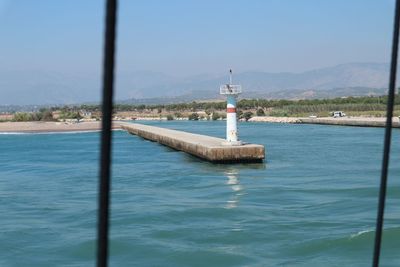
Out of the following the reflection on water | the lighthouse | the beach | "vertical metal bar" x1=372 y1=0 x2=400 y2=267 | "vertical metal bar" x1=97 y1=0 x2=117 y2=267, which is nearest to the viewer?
"vertical metal bar" x1=97 y1=0 x2=117 y2=267

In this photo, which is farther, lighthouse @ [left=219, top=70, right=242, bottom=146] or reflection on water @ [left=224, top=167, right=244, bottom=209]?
lighthouse @ [left=219, top=70, right=242, bottom=146]

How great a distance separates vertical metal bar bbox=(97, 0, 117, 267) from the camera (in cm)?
76

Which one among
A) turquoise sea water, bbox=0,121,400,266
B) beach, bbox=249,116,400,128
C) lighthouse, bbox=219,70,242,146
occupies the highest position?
lighthouse, bbox=219,70,242,146

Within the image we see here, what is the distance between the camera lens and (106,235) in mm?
765

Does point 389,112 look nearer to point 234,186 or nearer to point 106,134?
point 106,134

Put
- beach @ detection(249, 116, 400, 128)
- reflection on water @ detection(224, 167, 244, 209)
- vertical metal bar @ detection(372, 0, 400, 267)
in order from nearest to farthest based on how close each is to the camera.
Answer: vertical metal bar @ detection(372, 0, 400, 267) < reflection on water @ detection(224, 167, 244, 209) < beach @ detection(249, 116, 400, 128)

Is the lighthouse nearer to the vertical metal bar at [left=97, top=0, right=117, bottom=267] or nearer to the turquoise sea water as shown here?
the turquoise sea water

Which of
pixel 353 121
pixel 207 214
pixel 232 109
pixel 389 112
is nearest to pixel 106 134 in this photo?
pixel 389 112

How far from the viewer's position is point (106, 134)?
2.52 ft

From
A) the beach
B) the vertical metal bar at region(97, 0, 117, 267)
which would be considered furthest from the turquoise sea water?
the beach

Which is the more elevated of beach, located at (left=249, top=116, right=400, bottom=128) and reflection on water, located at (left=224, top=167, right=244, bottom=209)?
beach, located at (left=249, top=116, right=400, bottom=128)

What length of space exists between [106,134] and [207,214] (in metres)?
9.67

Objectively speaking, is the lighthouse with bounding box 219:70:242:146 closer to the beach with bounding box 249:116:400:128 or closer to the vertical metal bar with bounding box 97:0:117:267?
the beach with bounding box 249:116:400:128

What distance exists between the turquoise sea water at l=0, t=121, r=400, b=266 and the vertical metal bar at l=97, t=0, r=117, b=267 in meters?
6.66
